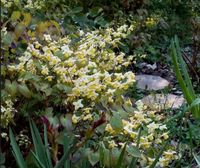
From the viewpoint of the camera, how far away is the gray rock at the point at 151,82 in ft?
13.4

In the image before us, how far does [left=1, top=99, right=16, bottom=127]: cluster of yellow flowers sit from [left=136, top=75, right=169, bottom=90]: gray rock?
1.97m

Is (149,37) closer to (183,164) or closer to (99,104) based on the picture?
(183,164)

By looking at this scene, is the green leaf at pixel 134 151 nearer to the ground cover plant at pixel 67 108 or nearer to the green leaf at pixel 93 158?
the ground cover plant at pixel 67 108

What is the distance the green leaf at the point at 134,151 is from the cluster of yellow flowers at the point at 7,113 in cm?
49

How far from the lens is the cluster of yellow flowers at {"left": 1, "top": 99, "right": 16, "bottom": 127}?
2.10 m

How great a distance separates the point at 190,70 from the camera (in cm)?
423

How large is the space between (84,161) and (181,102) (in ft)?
6.11

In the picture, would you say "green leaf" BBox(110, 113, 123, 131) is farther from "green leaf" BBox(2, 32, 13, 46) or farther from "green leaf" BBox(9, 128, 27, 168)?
"green leaf" BBox(2, 32, 13, 46)

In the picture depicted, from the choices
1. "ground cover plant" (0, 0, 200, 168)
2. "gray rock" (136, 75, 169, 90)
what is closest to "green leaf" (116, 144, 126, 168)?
"ground cover plant" (0, 0, 200, 168)

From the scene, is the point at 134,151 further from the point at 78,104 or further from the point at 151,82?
the point at 151,82

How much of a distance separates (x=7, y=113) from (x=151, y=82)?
224cm

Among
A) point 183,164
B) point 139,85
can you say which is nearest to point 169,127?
point 183,164

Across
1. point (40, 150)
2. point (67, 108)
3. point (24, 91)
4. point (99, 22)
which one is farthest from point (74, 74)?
point (99, 22)

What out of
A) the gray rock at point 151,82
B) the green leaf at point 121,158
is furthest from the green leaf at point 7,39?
the gray rock at point 151,82
